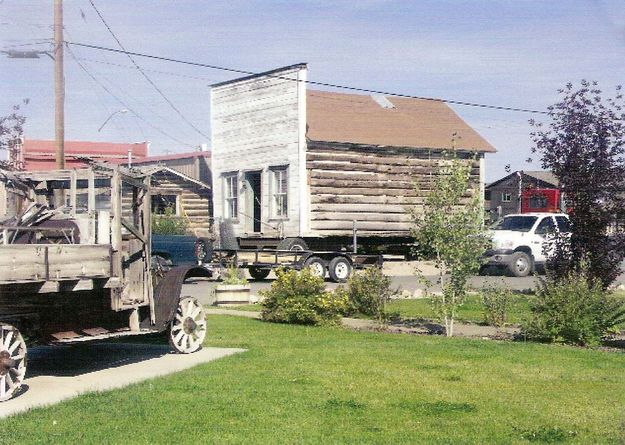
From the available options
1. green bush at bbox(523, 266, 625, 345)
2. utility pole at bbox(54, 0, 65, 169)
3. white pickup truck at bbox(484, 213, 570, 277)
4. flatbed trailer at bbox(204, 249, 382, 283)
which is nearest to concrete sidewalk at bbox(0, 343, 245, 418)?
green bush at bbox(523, 266, 625, 345)

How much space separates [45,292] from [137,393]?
136 centimetres

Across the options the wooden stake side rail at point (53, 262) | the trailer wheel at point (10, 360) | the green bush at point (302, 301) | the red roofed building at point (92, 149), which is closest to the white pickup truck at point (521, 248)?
the green bush at point (302, 301)

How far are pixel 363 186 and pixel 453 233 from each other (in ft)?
56.8

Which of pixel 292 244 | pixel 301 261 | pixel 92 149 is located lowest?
pixel 301 261

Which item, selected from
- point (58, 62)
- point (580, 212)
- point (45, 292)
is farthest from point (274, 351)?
point (58, 62)

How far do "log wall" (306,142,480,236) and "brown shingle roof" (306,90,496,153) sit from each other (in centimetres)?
40

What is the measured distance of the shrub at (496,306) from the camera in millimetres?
15844

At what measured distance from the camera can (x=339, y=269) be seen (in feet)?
90.3

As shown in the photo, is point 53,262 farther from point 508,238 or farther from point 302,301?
point 508,238

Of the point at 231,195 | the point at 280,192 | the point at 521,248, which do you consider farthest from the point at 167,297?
the point at 231,195

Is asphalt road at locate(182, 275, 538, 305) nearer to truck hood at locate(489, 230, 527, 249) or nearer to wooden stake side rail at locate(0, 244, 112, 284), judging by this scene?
truck hood at locate(489, 230, 527, 249)

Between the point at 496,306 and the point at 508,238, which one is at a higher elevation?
the point at 508,238

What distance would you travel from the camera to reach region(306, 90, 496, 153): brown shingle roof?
102 feet

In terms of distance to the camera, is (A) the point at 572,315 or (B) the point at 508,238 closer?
(A) the point at 572,315
